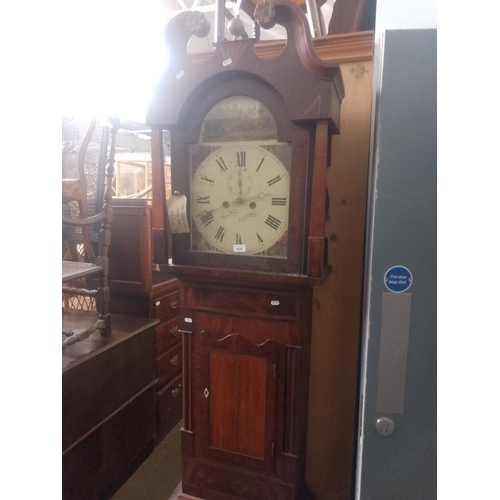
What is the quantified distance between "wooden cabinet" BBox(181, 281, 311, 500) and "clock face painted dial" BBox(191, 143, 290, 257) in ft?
0.49

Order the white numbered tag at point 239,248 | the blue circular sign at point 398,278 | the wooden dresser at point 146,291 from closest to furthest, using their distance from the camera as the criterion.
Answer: the blue circular sign at point 398,278, the white numbered tag at point 239,248, the wooden dresser at point 146,291

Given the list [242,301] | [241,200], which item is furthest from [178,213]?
[242,301]

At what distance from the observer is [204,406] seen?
1.24 m

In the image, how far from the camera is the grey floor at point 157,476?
68.7 inches

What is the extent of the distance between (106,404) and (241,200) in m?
1.13

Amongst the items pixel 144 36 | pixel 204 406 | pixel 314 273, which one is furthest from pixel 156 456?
pixel 144 36

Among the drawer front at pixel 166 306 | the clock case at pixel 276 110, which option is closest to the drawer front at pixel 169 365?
the drawer front at pixel 166 306

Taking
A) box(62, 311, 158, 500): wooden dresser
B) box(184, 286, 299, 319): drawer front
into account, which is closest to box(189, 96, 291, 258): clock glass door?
box(184, 286, 299, 319): drawer front

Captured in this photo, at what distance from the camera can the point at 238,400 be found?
47.3 inches

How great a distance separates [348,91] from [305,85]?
0.37m

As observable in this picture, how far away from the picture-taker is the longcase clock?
101cm

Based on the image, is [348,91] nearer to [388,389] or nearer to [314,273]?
[314,273]

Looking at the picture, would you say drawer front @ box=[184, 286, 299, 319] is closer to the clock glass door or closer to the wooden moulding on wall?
the clock glass door

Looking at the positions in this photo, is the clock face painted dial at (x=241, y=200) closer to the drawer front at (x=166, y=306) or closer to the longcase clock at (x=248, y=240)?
the longcase clock at (x=248, y=240)
